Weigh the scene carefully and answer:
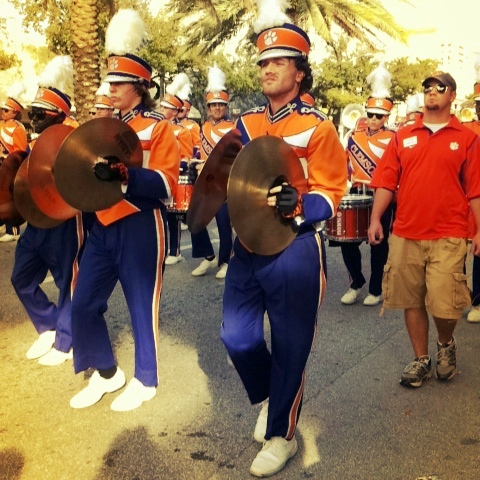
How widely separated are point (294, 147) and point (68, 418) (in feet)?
6.96

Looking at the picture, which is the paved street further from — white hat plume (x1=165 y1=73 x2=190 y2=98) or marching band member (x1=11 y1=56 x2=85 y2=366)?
white hat plume (x1=165 y1=73 x2=190 y2=98)

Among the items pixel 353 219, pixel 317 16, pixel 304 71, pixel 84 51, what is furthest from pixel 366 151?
pixel 317 16

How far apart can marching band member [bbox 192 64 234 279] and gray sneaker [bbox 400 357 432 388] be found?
2.60m

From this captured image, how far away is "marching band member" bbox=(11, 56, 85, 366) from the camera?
472cm

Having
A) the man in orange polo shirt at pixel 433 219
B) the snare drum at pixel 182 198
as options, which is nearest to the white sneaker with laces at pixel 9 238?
the snare drum at pixel 182 198

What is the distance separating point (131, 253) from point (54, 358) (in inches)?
54.6

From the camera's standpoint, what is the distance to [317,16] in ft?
60.8

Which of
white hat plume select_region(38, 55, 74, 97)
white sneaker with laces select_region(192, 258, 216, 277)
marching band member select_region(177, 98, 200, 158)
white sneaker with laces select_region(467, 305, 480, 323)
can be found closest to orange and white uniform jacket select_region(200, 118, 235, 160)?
marching band member select_region(177, 98, 200, 158)

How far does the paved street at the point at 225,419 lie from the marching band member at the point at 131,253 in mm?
246

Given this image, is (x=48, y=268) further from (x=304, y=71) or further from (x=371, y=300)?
(x=371, y=300)

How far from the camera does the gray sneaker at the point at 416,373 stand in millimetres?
4406

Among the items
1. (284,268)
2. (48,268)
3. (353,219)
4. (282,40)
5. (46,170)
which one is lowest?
(353,219)

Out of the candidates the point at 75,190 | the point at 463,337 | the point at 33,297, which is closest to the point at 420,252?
the point at 463,337

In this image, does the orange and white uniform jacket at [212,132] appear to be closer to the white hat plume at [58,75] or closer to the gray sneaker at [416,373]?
the white hat plume at [58,75]
